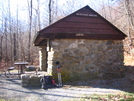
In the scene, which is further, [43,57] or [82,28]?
[43,57]

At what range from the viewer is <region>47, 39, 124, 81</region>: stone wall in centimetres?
666

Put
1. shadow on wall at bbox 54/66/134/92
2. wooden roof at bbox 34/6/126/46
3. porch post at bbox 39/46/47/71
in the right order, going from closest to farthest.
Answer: shadow on wall at bbox 54/66/134/92, wooden roof at bbox 34/6/126/46, porch post at bbox 39/46/47/71

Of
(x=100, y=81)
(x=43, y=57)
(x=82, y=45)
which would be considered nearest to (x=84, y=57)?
(x=82, y=45)

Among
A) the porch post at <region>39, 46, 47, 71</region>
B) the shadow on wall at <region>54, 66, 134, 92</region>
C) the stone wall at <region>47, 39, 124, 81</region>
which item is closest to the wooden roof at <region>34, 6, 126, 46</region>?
the stone wall at <region>47, 39, 124, 81</region>

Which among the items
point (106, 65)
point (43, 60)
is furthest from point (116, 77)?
point (43, 60)

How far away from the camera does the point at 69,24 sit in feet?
22.5

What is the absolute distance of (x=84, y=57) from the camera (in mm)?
7027

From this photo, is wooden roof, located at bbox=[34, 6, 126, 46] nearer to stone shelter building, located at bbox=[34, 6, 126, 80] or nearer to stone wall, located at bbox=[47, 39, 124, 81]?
stone shelter building, located at bbox=[34, 6, 126, 80]

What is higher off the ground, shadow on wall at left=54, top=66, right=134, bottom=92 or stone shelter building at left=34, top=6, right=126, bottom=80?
stone shelter building at left=34, top=6, right=126, bottom=80

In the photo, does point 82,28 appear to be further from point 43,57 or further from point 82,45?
point 43,57

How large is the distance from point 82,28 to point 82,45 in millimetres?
847

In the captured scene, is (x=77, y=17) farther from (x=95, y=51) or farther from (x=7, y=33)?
(x=7, y=33)

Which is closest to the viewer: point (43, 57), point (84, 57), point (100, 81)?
point (100, 81)

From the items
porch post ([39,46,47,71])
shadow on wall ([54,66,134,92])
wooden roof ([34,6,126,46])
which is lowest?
shadow on wall ([54,66,134,92])
